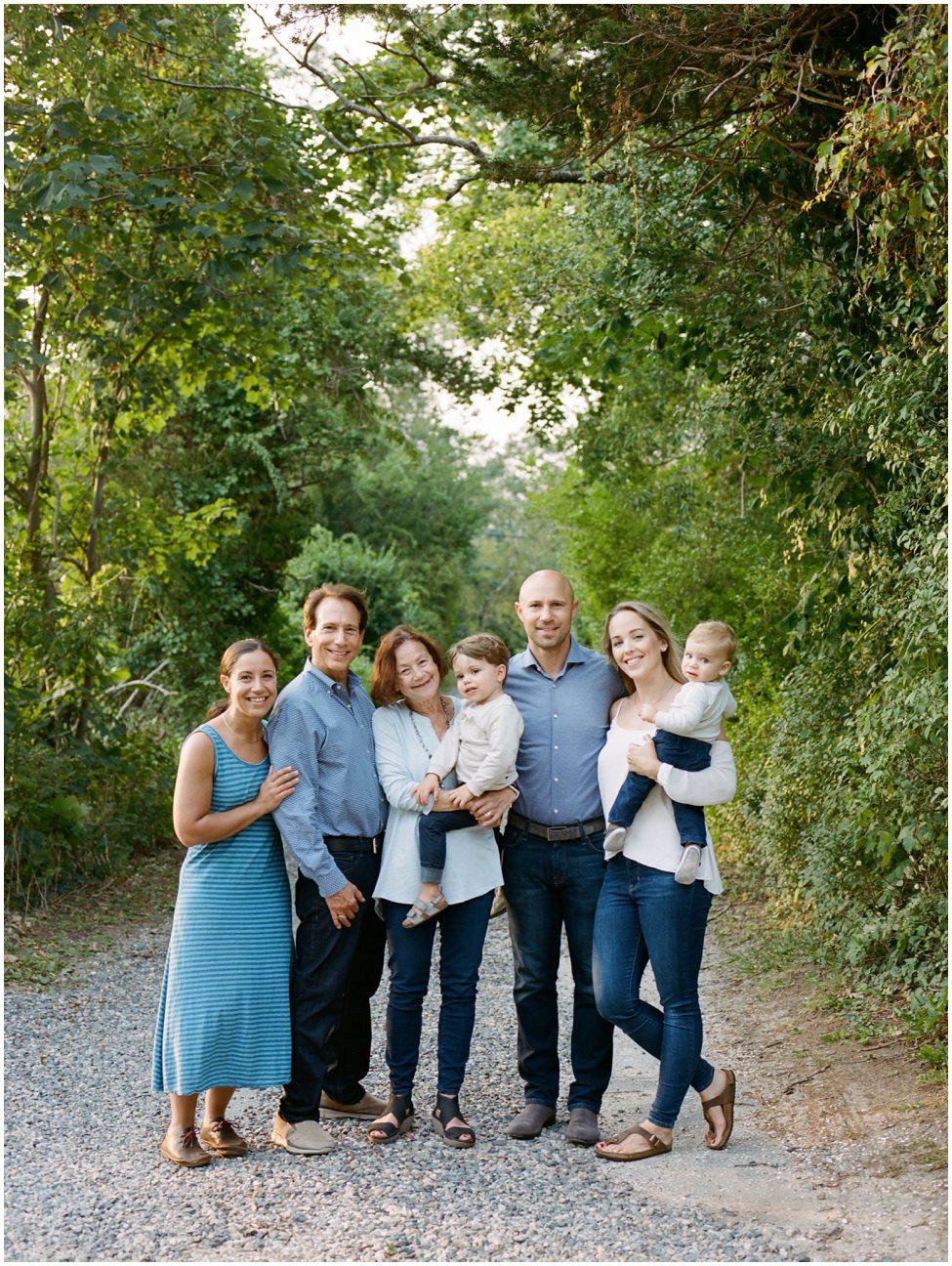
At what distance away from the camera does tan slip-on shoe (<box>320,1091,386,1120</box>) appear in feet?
15.7

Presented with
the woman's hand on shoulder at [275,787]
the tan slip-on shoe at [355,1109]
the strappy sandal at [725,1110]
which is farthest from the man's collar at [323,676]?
the strappy sandal at [725,1110]

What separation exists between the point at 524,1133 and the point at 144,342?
23.5 ft

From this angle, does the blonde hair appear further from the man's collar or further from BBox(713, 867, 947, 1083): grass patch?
BBox(713, 867, 947, 1083): grass patch

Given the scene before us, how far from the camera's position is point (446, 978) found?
452 centimetres

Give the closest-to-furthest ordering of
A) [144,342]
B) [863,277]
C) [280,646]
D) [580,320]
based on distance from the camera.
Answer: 1. [863,277]
2. [144,342]
3. [580,320]
4. [280,646]

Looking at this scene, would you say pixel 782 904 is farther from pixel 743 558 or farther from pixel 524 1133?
pixel 743 558

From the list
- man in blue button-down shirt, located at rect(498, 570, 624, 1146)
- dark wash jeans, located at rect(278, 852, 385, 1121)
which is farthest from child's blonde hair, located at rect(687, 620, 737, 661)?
dark wash jeans, located at rect(278, 852, 385, 1121)

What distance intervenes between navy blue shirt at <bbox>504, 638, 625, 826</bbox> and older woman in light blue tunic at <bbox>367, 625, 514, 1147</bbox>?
0.15 metres

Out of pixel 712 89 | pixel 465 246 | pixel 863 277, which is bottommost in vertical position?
pixel 863 277

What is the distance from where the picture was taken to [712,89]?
5359 millimetres

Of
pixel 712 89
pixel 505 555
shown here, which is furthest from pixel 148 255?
pixel 505 555

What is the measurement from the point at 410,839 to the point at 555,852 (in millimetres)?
522

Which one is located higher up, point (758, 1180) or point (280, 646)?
point (280, 646)

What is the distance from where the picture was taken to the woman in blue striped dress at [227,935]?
420 centimetres
